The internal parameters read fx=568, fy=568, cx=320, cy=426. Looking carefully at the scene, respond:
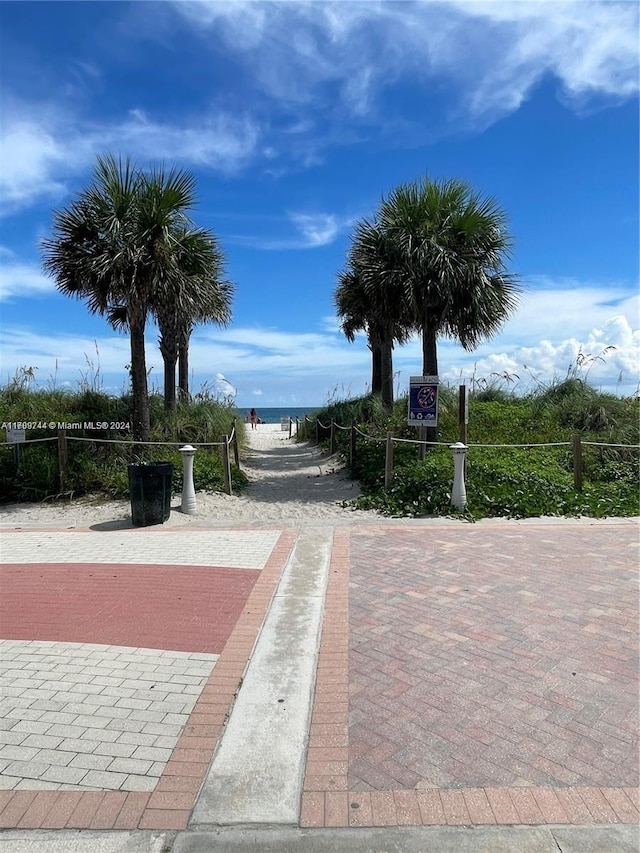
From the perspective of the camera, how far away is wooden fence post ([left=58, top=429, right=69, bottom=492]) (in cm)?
1054

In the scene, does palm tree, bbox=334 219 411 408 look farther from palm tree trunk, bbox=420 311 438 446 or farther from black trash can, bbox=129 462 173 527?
black trash can, bbox=129 462 173 527

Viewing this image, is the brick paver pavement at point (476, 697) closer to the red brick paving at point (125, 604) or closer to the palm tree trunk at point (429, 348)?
the red brick paving at point (125, 604)

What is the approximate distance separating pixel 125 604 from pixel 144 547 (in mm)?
2278

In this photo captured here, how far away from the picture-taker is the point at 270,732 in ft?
10.2

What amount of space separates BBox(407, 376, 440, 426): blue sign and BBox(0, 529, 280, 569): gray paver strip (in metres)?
4.38

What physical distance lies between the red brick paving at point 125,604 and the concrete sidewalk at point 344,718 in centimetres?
3

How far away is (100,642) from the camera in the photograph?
4.30 meters

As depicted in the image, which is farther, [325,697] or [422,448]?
[422,448]

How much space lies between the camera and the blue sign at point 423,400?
1123cm

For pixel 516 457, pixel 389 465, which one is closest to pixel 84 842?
pixel 389 465

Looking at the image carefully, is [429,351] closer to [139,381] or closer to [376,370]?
[139,381]

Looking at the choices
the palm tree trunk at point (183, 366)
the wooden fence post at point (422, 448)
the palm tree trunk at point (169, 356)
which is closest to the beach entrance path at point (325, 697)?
the wooden fence post at point (422, 448)

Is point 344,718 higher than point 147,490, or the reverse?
point 147,490

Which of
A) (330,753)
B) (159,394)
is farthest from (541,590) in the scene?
(159,394)
